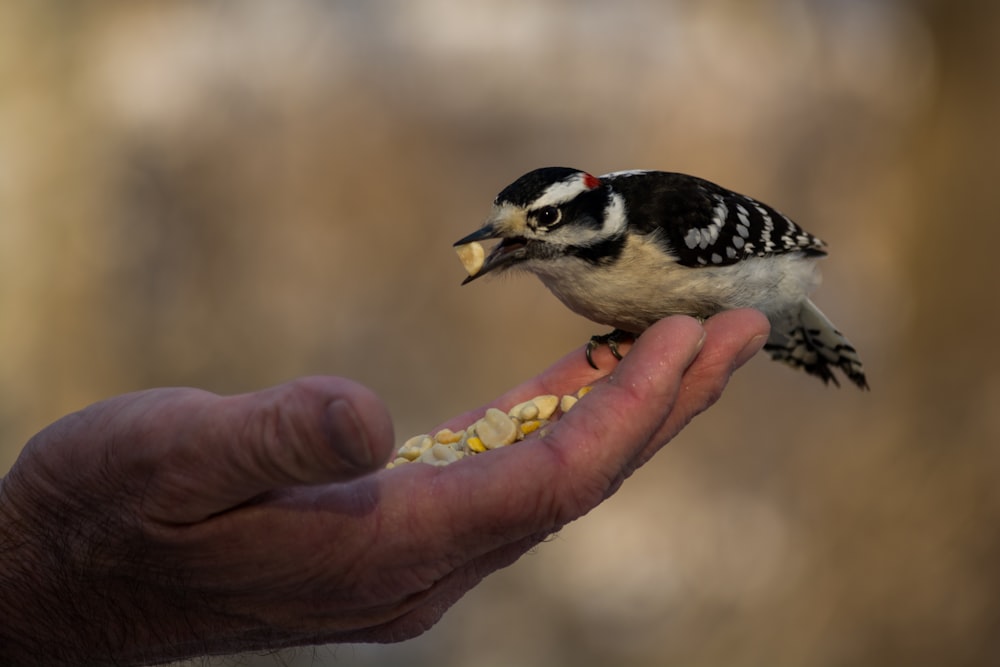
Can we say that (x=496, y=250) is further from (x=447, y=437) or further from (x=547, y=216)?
(x=447, y=437)

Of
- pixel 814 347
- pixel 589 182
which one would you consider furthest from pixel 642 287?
pixel 814 347

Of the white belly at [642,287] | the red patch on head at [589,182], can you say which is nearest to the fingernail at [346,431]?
the white belly at [642,287]

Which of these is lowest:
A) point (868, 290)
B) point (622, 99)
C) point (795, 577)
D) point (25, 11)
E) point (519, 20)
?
point (795, 577)

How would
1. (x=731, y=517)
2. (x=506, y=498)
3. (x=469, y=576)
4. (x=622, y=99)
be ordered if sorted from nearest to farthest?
(x=506, y=498)
(x=469, y=576)
(x=731, y=517)
(x=622, y=99)

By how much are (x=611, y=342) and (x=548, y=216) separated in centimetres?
73

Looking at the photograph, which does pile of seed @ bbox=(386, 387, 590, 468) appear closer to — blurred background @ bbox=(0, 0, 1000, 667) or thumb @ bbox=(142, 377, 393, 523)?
thumb @ bbox=(142, 377, 393, 523)

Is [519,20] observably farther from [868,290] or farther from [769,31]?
[868,290]

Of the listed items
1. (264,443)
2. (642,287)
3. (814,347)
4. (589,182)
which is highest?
(589,182)

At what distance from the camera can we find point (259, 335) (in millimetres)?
7371

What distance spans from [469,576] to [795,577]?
4.56 m

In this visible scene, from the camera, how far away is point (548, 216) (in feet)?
10.0

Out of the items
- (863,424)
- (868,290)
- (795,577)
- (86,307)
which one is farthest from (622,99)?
(86,307)

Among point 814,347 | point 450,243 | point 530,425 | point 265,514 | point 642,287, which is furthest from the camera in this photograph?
point 450,243

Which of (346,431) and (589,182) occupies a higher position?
(589,182)
